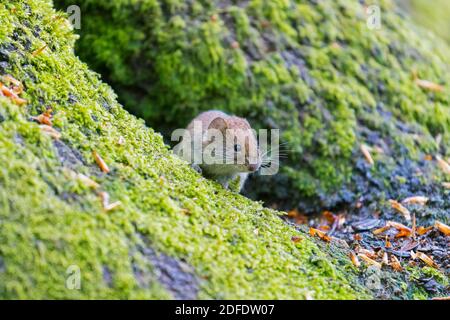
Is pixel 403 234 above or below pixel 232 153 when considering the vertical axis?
below

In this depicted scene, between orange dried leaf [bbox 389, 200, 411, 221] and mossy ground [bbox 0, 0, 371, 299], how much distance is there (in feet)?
5.36

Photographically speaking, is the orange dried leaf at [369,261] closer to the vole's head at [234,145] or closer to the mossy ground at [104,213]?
the mossy ground at [104,213]

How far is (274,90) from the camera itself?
6.32 metres

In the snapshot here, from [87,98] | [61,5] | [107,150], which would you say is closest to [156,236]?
[107,150]

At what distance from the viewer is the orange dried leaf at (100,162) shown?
3330 millimetres

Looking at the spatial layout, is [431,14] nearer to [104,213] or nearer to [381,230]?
[381,230]

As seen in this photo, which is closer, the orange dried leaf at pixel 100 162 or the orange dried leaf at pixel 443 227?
the orange dried leaf at pixel 100 162

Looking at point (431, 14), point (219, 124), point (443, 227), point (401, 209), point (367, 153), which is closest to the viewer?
point (443, 227)

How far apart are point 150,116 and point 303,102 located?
1.79 meters

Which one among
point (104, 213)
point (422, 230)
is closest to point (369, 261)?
point (422, 230)

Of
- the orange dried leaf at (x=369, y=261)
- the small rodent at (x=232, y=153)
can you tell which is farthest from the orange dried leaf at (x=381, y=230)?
the small rodent at (x=232, y=153)

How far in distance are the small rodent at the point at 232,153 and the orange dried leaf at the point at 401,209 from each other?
5.02 ft

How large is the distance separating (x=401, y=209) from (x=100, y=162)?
3259 millimetres
